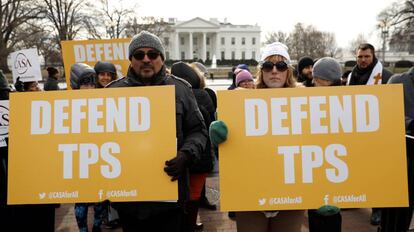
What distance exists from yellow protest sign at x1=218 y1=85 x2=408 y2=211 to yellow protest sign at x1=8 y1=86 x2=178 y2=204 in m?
0.42

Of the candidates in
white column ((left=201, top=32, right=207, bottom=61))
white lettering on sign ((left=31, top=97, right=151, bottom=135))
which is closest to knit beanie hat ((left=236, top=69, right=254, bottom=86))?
white lettering on sign ((left=31, top=97, right=151, bottom=135))

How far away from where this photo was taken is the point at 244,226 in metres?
2.53

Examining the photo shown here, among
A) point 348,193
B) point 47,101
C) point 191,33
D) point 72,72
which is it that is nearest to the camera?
point 348,193

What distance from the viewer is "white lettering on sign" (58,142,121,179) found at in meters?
2.43

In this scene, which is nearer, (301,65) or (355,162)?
(355,162)

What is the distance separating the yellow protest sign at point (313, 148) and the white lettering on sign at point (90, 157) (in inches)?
27.4

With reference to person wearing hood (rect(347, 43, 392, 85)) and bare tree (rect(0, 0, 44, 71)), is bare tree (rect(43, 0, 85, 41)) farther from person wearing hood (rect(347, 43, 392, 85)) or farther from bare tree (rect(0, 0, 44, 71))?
person wearing hood (rect(347, 43, 392, 85))

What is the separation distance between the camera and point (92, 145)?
2.45 metres

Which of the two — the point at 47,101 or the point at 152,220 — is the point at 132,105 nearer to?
the point at 47,101

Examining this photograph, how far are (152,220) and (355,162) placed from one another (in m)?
1.38

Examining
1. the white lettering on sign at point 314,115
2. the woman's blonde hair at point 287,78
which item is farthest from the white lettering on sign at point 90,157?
the woman's blonde hair at point 287,78

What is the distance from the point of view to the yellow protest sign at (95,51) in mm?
6672

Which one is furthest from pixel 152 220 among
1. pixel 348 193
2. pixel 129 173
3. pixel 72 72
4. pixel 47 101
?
pixel 72 72

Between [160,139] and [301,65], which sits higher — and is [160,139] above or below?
below
